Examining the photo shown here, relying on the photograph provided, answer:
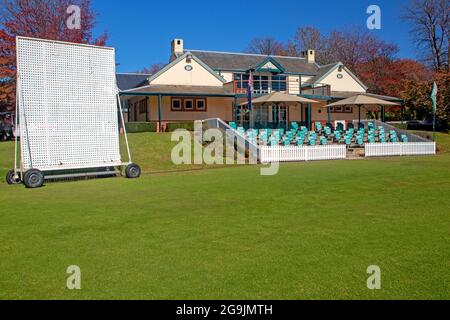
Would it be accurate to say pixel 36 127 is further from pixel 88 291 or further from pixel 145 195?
pixel 88 291

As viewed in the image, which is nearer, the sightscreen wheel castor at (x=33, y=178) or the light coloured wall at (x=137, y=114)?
the sightscreen wheel castor at (x=33, y=178)

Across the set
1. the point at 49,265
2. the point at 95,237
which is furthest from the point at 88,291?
the point at 95,237

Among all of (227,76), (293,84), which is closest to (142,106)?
(227,76)

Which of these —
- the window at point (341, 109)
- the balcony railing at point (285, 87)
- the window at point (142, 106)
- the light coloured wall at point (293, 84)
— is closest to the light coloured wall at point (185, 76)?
the window at point (142, 106)

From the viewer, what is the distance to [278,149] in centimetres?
2086

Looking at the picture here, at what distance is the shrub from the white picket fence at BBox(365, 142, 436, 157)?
14215 mm

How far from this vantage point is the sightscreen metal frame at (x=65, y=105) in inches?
555

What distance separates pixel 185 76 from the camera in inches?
1305

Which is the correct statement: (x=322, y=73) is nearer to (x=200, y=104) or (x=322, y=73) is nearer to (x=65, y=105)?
(x=200, y=104)

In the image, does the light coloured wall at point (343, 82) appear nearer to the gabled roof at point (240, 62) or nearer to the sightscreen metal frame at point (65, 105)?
the gabled roof at point (240, 62)

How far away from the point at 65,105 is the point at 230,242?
35.7ft

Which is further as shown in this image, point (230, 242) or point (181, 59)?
point (181, 59)

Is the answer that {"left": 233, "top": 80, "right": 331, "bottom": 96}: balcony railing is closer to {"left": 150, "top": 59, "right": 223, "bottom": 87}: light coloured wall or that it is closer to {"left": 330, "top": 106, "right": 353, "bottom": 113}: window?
{"left": 330, "top": 106, "right": 353, "bottom": 113}: window
